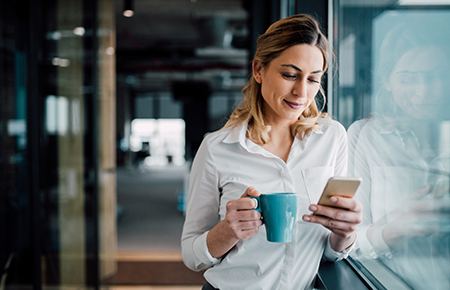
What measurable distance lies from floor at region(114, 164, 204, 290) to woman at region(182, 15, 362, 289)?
8.30 feet

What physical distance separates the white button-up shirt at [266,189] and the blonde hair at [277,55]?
4 centimetres

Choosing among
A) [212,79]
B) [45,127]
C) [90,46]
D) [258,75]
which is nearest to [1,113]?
[45,127]

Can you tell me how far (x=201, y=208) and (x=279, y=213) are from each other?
385 millimetres

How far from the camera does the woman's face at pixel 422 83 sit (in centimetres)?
66

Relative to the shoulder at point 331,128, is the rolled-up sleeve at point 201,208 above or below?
below

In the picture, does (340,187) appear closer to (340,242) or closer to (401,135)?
(401,135)

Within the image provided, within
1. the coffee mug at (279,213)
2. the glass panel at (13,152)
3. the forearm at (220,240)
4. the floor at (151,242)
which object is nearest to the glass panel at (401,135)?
the coffee mug at (279,213)

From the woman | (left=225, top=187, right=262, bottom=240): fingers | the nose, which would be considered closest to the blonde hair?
the woman

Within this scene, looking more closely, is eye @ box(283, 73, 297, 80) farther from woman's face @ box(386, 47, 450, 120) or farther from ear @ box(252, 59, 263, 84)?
woman's face @ box(386, 47, 450, 120)

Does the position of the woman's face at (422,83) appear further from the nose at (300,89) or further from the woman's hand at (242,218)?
the woman's hand at (242,218)

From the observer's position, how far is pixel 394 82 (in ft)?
2.79

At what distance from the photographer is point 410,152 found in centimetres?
80

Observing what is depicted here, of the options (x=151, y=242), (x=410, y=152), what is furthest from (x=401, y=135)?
(x=151, y=242)

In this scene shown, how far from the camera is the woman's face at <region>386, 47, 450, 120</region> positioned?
0.66 meters
